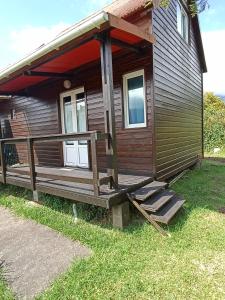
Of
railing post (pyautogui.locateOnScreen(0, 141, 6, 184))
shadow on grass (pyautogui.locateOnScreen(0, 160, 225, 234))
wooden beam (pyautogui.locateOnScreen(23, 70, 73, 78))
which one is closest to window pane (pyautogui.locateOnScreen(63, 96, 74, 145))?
wooden beam (pyautogui.locateOnScreen(23, 70, 73, 78))

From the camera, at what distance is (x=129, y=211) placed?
411 cm

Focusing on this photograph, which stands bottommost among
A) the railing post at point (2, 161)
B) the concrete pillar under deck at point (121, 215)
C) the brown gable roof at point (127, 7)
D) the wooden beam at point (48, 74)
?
the concrete pillar under deck at point (121, 215)

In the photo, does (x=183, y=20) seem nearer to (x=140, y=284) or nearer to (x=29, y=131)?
(x=29, y=131)

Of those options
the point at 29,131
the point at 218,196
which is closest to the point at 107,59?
the point at 218,196

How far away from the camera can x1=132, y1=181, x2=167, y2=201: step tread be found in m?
3.96

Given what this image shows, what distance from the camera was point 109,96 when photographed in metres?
3.80

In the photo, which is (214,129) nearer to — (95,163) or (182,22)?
(182,22)

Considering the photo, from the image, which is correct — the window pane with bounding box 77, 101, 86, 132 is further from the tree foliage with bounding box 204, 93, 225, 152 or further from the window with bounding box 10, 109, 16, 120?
the tree foliage with bounding box 204, 93, 225, 152

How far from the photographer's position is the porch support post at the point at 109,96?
380cm

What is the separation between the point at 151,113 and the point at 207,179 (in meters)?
3.16

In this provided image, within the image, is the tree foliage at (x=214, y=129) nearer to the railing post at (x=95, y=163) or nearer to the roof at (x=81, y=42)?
the roof at (x=81, y=42)

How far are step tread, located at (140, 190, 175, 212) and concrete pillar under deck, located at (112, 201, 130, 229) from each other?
10.4 inches

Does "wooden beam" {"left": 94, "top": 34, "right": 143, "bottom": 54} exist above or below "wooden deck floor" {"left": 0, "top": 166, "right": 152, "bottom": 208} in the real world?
above

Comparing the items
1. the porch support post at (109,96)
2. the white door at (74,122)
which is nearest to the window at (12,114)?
the white door at (74,122)
